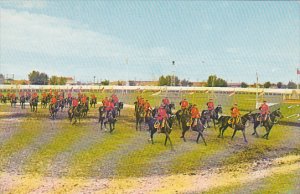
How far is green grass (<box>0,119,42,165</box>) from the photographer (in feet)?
53.5

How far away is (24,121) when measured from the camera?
1045 inches

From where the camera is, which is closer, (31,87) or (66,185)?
(66,185)

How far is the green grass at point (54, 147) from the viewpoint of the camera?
14.2m

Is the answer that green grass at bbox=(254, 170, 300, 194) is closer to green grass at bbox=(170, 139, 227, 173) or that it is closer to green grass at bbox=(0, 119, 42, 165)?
green grass at bbox=(170, 139, 227, 173)

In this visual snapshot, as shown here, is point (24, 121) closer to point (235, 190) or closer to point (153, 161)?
point (153, 161)

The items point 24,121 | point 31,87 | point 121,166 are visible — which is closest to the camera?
point 121,166

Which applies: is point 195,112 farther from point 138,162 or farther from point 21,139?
point 21,139

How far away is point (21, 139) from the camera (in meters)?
19.3

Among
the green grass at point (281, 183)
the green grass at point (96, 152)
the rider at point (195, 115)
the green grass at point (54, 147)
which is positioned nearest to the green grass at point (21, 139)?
the green grass at point (54, 147)

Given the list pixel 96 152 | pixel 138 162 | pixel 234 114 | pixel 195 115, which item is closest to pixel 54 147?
pixel 96 152

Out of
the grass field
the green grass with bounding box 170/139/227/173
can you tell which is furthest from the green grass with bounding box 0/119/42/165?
the green grass with bounding box 170/139/227/173

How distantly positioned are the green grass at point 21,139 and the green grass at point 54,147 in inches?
38.0

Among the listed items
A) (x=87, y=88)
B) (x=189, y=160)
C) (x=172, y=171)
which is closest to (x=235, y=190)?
(x=172, y=171)

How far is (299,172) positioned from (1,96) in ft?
103
